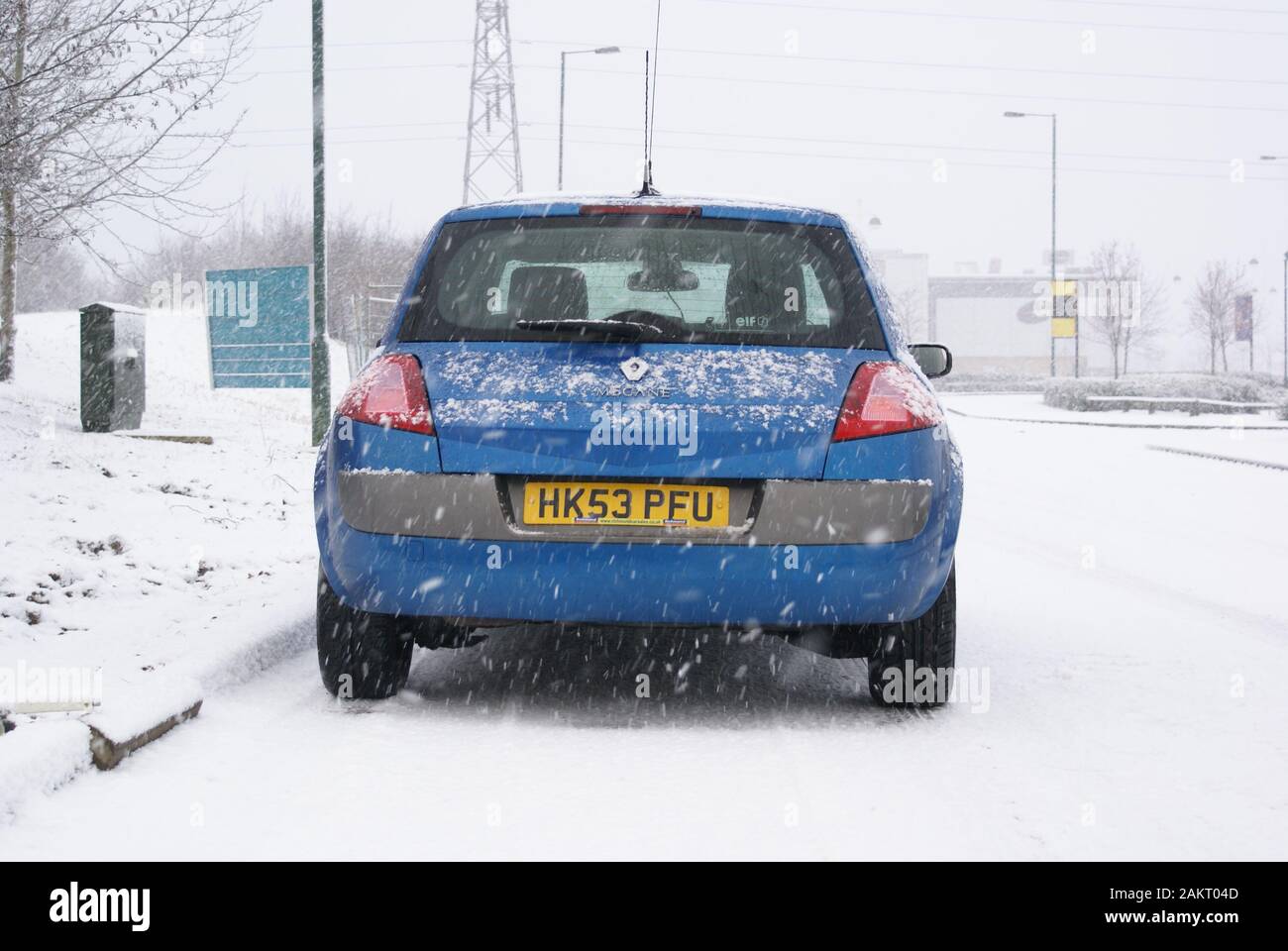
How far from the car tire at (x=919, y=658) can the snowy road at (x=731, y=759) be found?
87 millimetres

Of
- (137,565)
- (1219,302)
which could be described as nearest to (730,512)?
(137,565)

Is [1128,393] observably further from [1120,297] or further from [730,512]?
[730,512]

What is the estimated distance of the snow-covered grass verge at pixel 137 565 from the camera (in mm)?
4211

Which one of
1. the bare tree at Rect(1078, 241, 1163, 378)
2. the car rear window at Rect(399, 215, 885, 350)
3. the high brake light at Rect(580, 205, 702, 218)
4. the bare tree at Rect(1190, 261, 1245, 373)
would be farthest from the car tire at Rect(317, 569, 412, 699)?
the bare tree at Rect(1190, 261, 1245, 373)

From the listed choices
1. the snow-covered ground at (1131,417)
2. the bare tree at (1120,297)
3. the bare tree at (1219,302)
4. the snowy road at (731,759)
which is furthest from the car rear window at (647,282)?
the bare tree at (1219,302)

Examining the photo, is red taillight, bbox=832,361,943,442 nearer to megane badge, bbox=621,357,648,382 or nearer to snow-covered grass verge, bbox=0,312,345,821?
megane badge, bbox=621,357,648,382

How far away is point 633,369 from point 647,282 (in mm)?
618

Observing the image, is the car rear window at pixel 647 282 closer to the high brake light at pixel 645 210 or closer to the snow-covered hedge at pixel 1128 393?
the high brake light at pixel 645 210

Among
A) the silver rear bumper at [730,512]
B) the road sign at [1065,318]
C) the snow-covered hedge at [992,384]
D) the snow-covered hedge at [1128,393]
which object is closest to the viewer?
the silver rear bumper at [730,512]

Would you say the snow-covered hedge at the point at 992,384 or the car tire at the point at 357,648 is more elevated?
the snow-covered hedge at the point at 992,384

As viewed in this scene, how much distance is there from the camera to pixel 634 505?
389cm

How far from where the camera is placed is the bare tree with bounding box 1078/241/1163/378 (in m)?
58.3

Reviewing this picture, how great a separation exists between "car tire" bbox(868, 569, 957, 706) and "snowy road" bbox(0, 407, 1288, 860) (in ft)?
0.29
